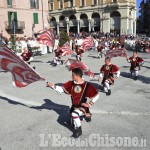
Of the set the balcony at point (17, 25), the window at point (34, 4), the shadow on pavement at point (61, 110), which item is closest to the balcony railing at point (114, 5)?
the window at point (34, 4)

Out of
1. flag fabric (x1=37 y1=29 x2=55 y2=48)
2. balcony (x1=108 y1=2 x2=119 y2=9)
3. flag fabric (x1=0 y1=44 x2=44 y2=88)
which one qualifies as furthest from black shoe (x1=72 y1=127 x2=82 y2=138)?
balcony (x1=108 y1=2 x2=119 y2=9)

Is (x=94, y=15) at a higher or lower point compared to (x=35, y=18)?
higher

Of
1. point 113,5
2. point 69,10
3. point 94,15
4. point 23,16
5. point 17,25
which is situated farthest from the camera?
point 69,10

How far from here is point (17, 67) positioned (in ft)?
21.1

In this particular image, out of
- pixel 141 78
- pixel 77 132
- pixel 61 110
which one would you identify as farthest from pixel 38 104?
pixel 141 78

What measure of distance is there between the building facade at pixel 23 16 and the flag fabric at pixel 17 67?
1016 inches

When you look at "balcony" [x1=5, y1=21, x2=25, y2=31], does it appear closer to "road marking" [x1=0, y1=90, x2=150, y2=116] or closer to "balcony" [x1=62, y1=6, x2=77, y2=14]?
"road marking" [x1=0, y1=90, x2=150, y2=116]

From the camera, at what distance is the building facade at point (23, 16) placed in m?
32.5

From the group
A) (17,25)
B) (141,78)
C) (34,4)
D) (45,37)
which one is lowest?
(141,78)

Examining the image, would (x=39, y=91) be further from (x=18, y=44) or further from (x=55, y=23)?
(x=55, y=23)

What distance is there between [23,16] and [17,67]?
1171 inches

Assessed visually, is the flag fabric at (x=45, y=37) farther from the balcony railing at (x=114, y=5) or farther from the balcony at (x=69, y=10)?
the balcony at (x=69, y=10)

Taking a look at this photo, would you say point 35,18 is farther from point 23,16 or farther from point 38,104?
point 38,104

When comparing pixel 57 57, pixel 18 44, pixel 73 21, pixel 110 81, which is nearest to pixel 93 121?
pixel 110 81
